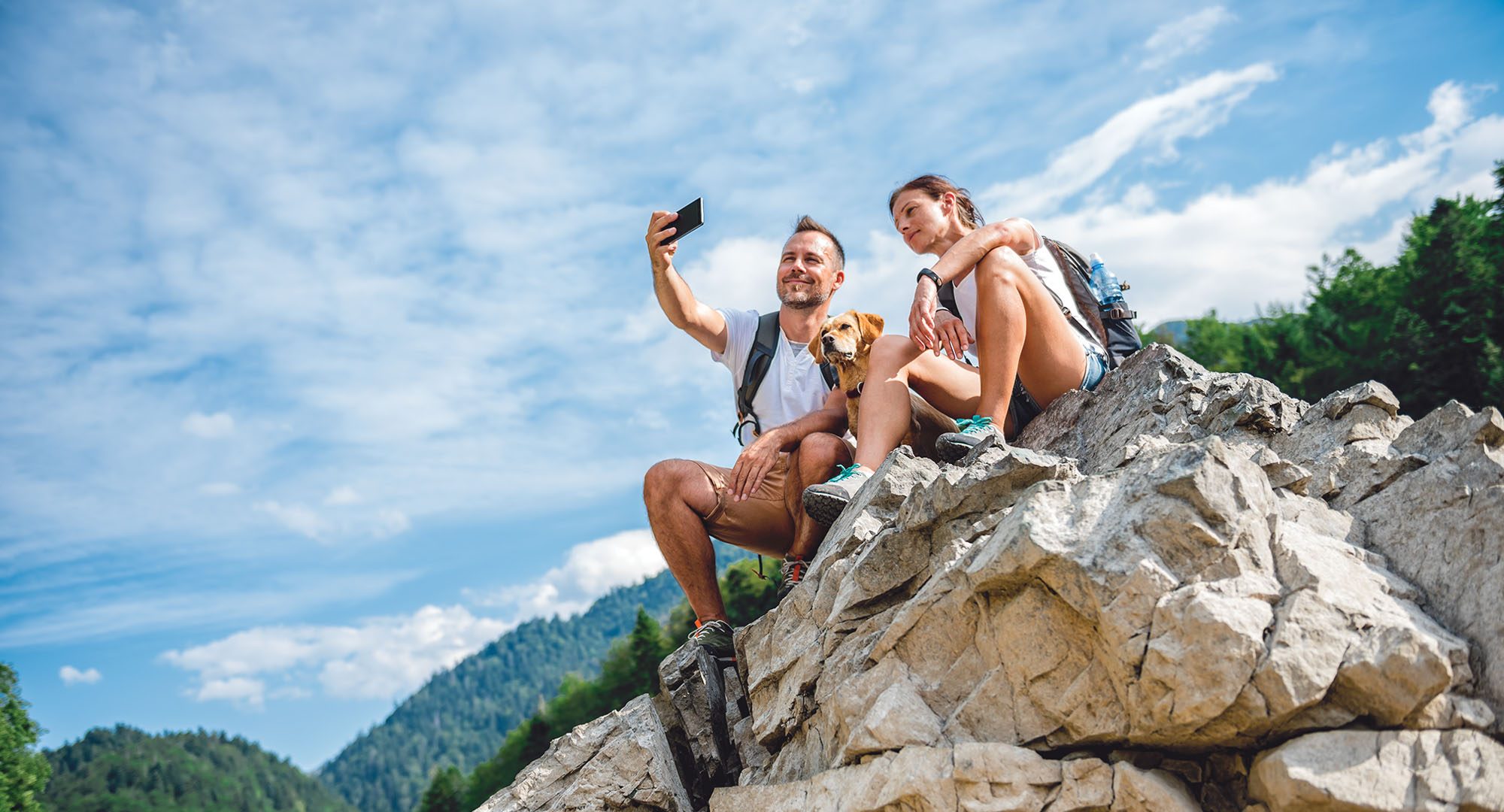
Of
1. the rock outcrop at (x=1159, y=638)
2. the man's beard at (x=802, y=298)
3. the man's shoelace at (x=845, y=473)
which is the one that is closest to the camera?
the rock outcrop at (x=1159, y=638)

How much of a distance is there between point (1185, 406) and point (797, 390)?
8.98 ft

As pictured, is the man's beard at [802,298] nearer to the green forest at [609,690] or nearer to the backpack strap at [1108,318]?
the backpack strap at [1108,318]

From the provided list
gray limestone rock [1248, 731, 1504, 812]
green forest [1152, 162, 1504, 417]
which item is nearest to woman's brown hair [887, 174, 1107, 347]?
gray limestone rock [1248, 731, 1504, 812]

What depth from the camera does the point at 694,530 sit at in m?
6.81

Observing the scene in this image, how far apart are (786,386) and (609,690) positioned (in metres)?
63.3

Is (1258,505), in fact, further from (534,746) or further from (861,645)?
(534,746)

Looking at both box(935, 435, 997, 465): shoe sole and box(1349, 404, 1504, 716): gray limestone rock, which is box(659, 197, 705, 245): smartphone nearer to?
box(935, 435, 997, 465): shoe sole

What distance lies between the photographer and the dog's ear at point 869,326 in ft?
23.0

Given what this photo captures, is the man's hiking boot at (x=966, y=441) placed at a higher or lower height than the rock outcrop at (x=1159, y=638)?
higher

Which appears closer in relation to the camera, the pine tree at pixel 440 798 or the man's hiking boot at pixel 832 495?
the man's hiking boot at pixel 832 495

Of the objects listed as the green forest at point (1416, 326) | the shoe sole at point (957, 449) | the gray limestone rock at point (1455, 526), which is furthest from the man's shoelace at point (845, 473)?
the green forest at point (1416, 326)

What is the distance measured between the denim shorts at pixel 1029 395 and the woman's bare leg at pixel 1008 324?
1.30 feet

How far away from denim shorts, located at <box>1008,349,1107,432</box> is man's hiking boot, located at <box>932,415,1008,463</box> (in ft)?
3.21

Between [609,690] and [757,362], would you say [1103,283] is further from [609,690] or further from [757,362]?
[609,690]
